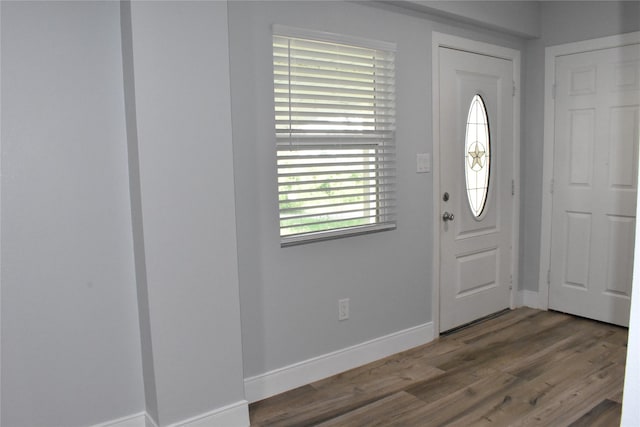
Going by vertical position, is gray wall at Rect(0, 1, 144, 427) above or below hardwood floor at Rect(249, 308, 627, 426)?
above

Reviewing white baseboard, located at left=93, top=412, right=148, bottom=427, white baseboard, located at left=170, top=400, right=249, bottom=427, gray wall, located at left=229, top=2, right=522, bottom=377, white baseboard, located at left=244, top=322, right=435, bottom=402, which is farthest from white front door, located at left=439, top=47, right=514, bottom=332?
white baseboard, located at left=93, top=412, right=148, bottom=427

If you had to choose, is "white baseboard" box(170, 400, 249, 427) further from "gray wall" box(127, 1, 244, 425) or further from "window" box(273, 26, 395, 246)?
"window" box(273, 26, 395, 246)

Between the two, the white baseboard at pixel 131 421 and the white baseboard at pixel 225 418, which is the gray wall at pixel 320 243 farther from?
the white baseboard at pixel 131 421

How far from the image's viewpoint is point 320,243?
2.89 meters

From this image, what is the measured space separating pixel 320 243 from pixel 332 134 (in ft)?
2.05

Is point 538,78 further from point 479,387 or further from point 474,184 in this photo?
point 479,387

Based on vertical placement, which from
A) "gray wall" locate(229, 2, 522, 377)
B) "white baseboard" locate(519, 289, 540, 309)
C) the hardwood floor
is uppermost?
"gray wall" locate(229, 2, 522, 377)

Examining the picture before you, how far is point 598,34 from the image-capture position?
12.1ft

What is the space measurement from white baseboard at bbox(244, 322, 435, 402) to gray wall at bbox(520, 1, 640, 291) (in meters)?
1.32

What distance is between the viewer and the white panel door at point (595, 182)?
11.9ft

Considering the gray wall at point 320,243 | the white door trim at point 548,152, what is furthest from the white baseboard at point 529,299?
the gray wall at point 320,243

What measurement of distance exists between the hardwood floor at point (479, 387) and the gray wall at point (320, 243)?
0.75 ft

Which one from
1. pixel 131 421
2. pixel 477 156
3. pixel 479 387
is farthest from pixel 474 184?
pixel 131 421

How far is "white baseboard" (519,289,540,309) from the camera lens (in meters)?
4.21
